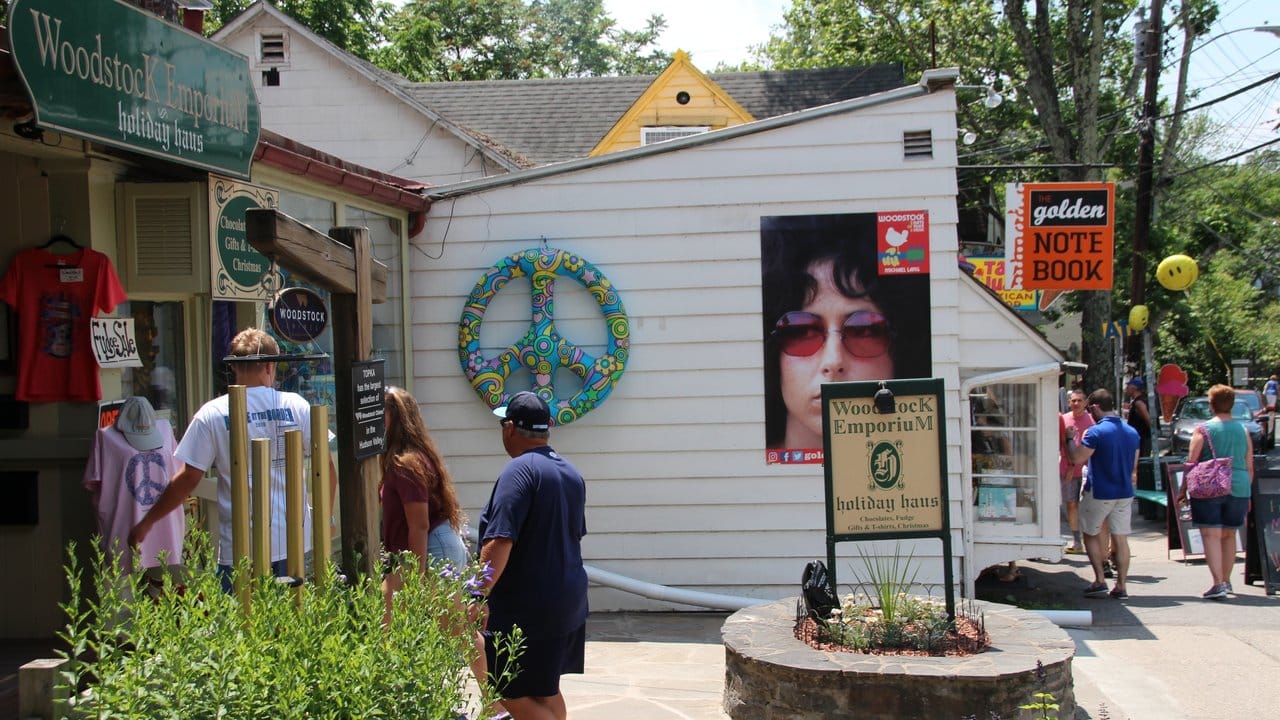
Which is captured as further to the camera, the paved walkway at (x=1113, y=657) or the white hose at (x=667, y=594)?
the white hose at (x=667, y=594)

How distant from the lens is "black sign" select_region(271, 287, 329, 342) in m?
4.91

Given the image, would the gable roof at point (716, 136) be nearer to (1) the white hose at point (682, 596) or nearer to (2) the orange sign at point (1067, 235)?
(1) the white hose at point (682, 596)

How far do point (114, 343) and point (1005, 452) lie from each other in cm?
669

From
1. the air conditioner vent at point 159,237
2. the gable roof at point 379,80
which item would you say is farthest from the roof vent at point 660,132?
the air conditioner vent at point 159,237

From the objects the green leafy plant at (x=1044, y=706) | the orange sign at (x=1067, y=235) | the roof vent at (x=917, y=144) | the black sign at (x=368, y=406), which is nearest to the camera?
the green leafy plant at (x=1044, y=706)

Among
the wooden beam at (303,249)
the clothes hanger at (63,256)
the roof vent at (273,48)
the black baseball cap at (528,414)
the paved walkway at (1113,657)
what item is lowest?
the paved walkway at (1113,657)

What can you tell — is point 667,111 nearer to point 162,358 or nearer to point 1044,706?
point 162,358

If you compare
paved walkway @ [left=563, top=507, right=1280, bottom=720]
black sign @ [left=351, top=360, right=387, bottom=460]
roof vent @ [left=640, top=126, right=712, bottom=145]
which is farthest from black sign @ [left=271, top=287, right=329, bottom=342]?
roof vent @ [left=640, top=126, right=712, bottom=145]

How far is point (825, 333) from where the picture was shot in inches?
333

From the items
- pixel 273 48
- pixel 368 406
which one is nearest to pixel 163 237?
pixel 368 406

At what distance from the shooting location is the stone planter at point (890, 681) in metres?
5.20

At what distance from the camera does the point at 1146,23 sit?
1975 cm

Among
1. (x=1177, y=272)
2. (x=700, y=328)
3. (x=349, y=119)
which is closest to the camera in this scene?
(x=700, y=328)

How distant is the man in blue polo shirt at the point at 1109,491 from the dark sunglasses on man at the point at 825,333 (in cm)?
261
